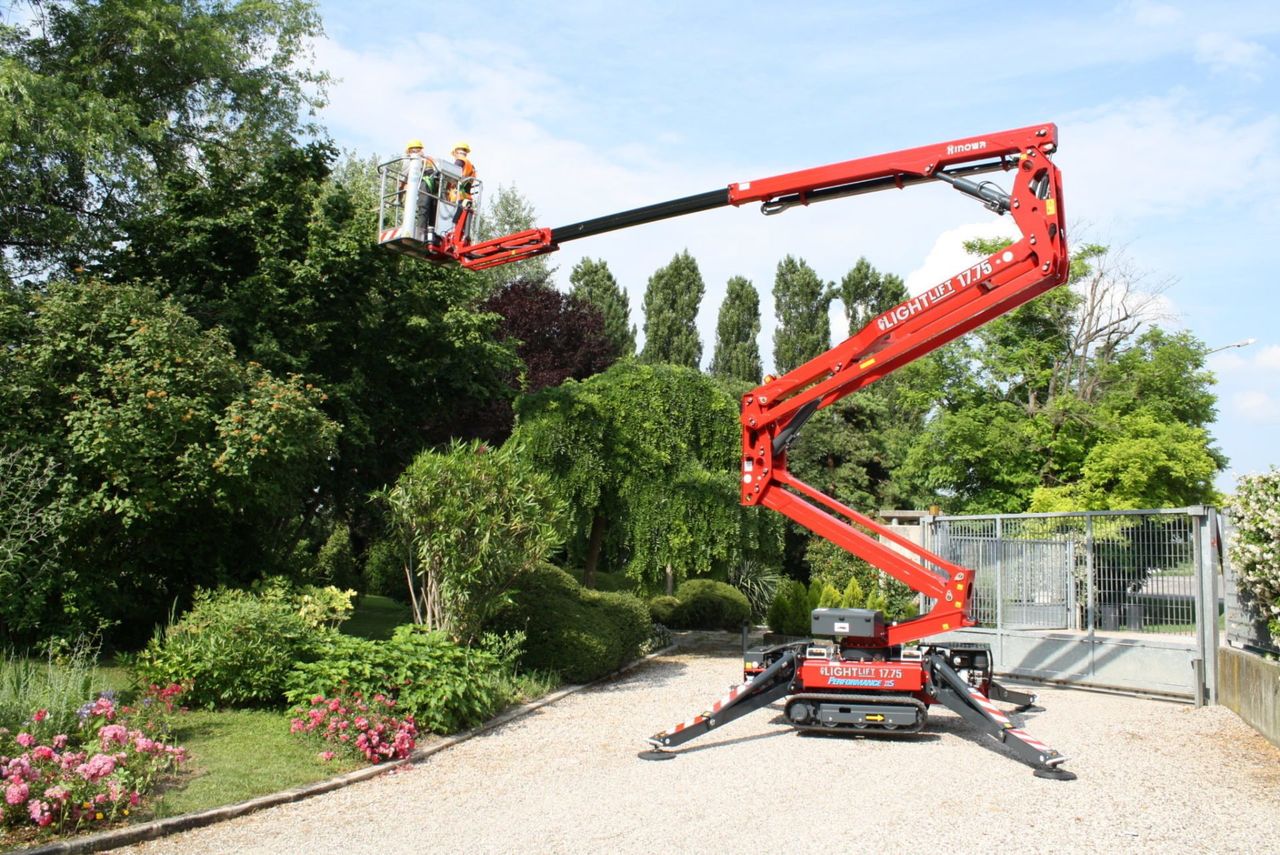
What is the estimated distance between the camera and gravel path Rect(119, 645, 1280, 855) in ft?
21.2

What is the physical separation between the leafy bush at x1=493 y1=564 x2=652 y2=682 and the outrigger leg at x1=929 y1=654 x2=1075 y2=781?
15.9 ft

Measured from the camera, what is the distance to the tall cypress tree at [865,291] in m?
41.2

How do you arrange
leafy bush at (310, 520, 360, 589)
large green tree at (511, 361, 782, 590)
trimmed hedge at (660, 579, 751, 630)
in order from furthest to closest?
leafy bush at (310, 520, 360, 589), trimmed hedge at (660, 579, 751, 630), large green tree at (511, 361, 782, 590)

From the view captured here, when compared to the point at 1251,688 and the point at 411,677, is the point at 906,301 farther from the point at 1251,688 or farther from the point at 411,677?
the point at 411,677

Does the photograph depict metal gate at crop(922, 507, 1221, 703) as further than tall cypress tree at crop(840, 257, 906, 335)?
No

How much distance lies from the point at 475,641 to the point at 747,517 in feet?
19.4

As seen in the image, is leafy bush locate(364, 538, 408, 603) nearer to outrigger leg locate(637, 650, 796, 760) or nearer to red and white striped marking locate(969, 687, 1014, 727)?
outrigger leg locate(637, 650, 796, 760)

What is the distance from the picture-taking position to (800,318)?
41219mm

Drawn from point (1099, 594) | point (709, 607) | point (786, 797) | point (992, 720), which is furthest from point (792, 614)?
point (786, 797)

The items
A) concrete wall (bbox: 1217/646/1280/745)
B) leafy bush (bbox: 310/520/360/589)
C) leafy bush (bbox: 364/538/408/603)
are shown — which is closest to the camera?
concrete wall (bbox: 1217/646/1280/745)

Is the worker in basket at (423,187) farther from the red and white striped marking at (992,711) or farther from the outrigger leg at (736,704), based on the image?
the red and white striped marking at (992,711)

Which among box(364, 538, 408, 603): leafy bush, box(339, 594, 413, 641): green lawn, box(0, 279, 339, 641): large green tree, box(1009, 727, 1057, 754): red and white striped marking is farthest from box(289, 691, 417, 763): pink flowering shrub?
box(364, 538, 408, 603): leafy bush

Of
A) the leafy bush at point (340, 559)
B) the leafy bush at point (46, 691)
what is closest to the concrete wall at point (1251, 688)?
the leafy bush at point (46, 691)

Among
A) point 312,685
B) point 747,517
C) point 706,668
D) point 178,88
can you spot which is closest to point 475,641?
point 312,685
